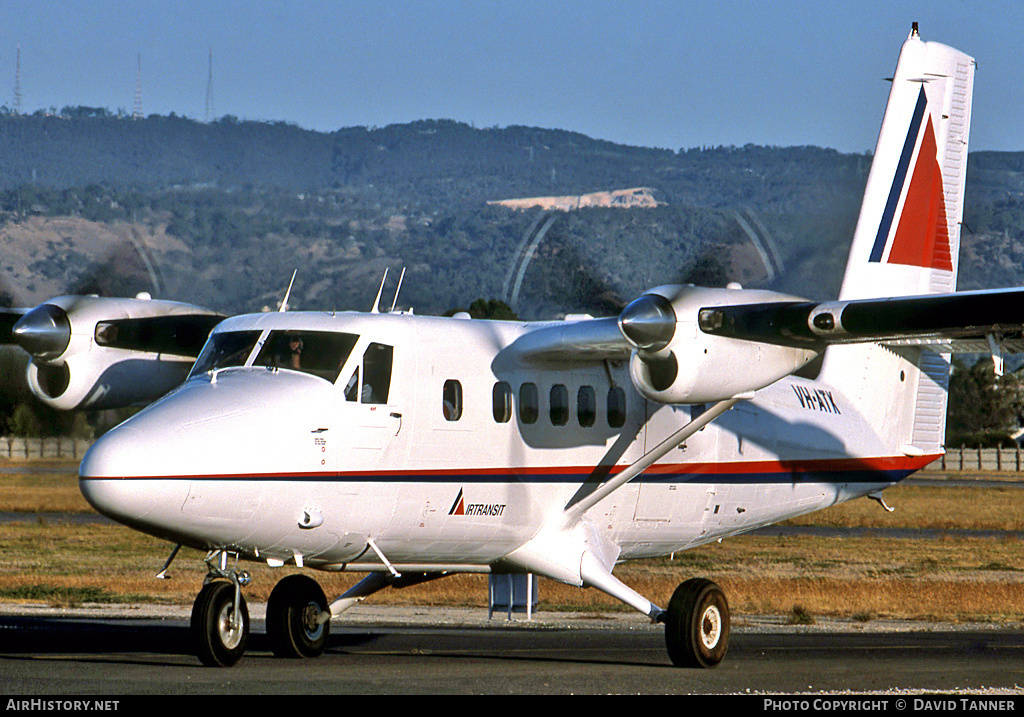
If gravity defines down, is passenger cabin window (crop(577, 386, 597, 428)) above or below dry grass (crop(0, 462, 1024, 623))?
above

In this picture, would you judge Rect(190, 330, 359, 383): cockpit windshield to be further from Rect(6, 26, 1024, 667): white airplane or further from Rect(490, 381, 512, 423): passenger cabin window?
Rect(490, 381, 512, 423): passenger cabin window

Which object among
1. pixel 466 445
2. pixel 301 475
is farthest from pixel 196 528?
pixel 466 445

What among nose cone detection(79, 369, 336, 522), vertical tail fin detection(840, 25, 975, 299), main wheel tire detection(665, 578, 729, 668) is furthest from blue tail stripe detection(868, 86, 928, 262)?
nose cone detection(79, 369, 336, 522)

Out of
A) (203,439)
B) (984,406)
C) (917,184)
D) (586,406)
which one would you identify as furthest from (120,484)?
(984,406)

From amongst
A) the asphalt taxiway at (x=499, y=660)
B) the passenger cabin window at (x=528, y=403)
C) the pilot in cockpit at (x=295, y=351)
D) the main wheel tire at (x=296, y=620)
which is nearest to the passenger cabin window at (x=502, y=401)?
the passenger cabin window at (x=528, y=403)

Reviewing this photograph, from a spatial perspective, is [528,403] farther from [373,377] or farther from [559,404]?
[373,377]

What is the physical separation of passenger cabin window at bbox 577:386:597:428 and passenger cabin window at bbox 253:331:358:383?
2814 mm

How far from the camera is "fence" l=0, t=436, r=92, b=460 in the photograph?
33250 millimetres

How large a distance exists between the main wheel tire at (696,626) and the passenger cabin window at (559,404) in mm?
2167

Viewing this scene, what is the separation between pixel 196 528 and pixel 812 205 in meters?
11.9

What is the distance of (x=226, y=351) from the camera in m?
13.5

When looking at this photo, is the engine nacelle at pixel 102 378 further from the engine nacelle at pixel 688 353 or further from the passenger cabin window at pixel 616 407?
the engine nacelle at pixel 688 353

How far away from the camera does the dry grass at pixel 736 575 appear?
25.1m

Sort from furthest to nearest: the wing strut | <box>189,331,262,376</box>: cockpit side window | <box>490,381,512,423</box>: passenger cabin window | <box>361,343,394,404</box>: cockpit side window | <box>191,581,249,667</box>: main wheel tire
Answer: the wing strut < <box>490,381,512,423</box>: passenger cabin window < <box>361,343,394,404</box>: cockpit side window < <box>189,331,262,376</box>: cockpit side window < <box>191,581,249,667</box>: main wheel tire
